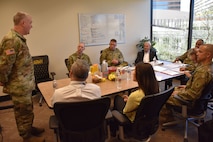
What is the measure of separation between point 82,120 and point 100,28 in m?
3.49

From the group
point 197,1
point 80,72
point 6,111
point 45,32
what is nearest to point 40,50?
point 45,32

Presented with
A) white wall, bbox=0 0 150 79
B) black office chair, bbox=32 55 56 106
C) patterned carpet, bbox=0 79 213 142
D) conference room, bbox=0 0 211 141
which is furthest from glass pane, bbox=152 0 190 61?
black office chair, bbox=32 55 56 106

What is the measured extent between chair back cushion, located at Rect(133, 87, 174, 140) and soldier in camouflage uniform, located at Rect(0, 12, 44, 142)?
1.30 m

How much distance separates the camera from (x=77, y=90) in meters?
1.53

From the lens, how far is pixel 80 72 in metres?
1.54

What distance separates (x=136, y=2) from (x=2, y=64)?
405cm

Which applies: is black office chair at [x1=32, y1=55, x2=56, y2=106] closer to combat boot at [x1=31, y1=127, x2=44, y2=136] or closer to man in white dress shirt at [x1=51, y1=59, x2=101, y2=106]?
combat boot at [x1=31, y1=127, x2=44, y2=136]

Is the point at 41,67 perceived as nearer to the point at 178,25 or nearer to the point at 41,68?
the point at 41,68

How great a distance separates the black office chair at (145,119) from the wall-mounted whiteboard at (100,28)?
303 centimetres

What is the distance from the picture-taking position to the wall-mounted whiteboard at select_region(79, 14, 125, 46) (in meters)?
4.43

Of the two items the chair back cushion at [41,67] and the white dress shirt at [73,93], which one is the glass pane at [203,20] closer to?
the chair back cushion at [41,67]

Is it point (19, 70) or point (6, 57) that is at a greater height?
point (6, 57)

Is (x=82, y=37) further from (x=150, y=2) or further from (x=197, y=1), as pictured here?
(x=197, y=1)

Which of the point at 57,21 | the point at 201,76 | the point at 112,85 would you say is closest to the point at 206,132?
the point at 201,76
